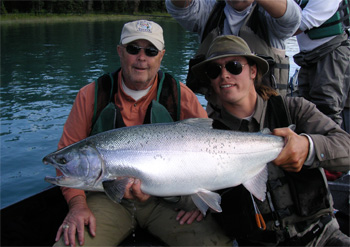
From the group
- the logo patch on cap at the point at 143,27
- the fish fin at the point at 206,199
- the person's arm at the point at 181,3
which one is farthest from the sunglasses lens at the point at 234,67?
the person's arm at the point at 181,3

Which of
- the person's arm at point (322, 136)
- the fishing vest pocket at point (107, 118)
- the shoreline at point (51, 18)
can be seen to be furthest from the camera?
the shoreline at point (51, 18)

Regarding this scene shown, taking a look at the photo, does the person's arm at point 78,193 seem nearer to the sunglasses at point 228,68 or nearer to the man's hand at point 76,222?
the man's hand at point 76,222

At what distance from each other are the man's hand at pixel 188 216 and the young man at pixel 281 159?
231 millimetres

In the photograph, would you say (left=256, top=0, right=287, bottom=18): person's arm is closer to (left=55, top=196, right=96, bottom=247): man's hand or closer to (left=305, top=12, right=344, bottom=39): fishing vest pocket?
Result: (left=305, top=12, right=344, bottom=39): fishing vest pocket

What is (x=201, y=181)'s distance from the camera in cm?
285

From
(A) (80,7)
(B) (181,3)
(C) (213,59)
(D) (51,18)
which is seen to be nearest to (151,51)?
(C) (213,59)

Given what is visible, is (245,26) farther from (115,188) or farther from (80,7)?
(80,7)

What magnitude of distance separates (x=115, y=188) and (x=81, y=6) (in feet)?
208

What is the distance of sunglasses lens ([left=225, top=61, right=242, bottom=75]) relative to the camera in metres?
3.27

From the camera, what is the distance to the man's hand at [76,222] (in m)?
2.97

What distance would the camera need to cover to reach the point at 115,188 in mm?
2807

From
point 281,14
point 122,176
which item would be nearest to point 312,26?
point 281,14

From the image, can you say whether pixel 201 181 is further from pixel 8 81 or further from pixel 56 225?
pixel 8 81

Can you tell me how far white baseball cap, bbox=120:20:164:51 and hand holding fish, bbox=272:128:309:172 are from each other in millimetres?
1671
